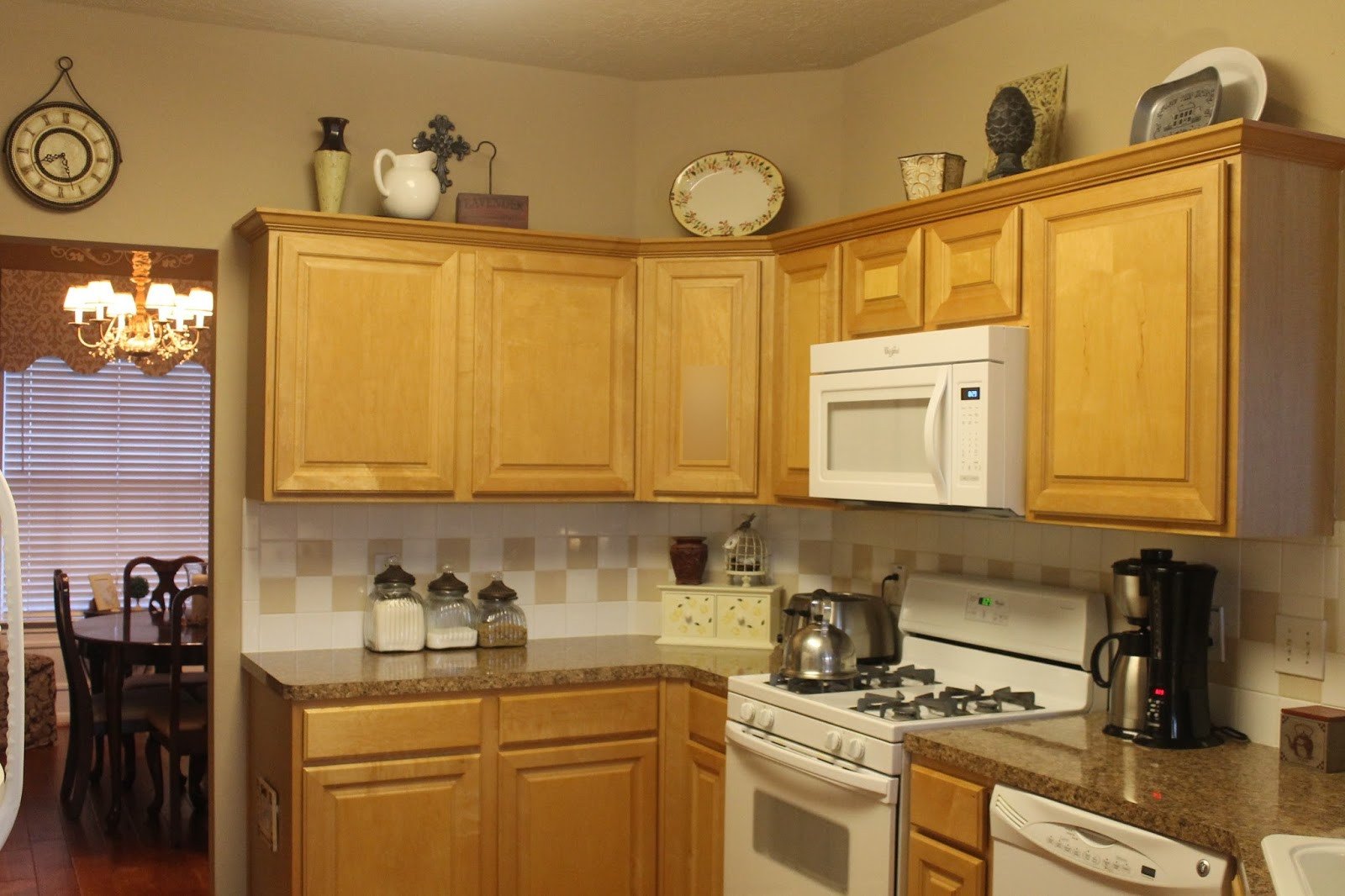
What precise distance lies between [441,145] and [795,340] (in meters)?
1.17

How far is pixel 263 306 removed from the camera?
3.39 meters

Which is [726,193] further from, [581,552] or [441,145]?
[581,552]

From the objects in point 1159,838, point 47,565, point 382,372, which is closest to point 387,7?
point 382,372

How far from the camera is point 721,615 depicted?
12.4 ft

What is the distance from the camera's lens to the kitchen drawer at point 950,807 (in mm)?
2432

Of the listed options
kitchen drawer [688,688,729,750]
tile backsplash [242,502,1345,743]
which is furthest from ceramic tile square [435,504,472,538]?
kitchen drawer [688,688,729,750]

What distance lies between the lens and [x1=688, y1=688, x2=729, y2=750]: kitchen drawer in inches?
130

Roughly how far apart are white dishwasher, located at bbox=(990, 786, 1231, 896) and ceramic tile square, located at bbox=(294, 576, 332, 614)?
2.07 meters

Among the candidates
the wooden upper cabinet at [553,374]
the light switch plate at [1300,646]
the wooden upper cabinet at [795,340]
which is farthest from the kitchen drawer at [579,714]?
the light switch plate at [1300,646]

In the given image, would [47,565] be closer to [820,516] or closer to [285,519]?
[285,519]

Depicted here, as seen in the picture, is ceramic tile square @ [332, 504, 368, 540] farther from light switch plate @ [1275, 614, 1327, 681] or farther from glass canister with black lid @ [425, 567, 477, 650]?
light switch plate @ [1275, 614, 1327, 681]

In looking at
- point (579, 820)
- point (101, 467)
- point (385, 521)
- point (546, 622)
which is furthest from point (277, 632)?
point (101, 467)

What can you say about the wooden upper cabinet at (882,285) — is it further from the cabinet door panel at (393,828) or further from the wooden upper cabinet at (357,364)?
the cabinet door panel at (393,828)

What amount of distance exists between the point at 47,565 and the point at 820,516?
194 inches
